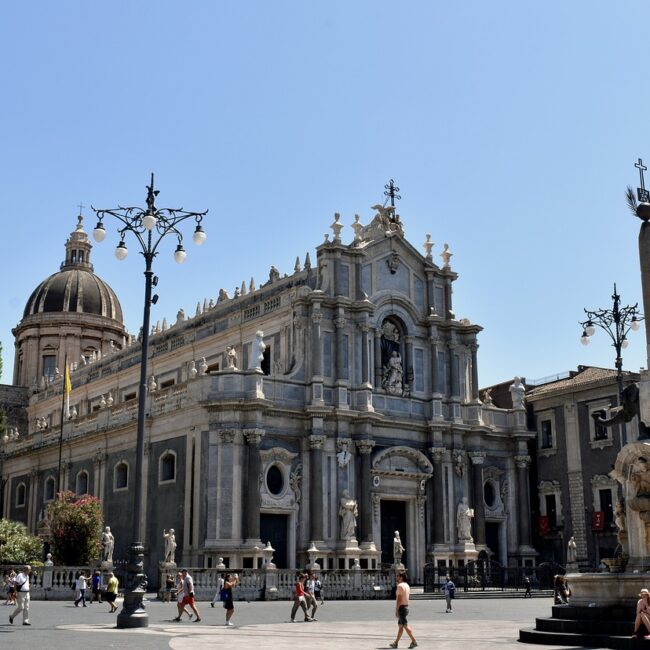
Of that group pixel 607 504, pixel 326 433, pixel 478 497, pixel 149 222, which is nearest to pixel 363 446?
pixel 326 433

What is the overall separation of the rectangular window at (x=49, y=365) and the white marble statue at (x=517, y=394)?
40.1 m

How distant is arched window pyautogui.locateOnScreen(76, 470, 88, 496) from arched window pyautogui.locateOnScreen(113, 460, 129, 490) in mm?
4158

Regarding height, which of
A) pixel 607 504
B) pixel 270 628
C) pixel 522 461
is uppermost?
pixel 522 461

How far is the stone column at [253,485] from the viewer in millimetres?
43062

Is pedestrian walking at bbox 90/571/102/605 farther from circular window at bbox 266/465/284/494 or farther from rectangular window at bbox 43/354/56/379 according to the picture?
rectangular window at bbox 43/354/56/379

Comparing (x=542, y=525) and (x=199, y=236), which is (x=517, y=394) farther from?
(x=199, y=236)

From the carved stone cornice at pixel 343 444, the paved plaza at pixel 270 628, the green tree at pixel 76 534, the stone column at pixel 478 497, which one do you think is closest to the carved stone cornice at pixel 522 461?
the stone column at pixel 478 497

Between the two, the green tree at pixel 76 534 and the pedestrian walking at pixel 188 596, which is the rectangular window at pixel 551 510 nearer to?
the green tree at pixel 76 534

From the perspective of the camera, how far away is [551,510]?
2130 inches

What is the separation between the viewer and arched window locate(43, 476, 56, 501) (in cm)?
5953

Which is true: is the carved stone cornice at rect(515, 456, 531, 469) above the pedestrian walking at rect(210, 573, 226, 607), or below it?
above

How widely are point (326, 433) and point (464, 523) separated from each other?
925cm

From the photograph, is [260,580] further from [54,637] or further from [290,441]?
[54,637]

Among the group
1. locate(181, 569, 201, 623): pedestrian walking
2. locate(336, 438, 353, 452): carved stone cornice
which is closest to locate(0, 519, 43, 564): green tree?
locate(336, 438, 353, 452): carved stone cornice
